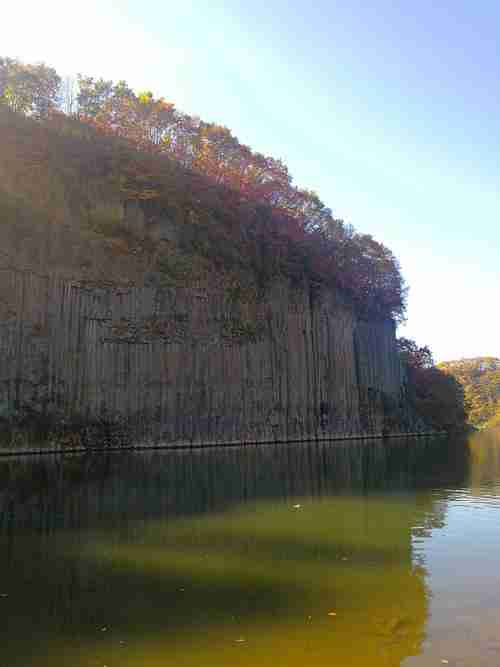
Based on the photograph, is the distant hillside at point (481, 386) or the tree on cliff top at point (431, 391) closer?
the tree on cliff top at point (431, 391)

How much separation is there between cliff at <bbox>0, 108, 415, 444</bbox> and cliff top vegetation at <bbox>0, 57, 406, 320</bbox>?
0.42ft

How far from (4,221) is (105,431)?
10.9 meters

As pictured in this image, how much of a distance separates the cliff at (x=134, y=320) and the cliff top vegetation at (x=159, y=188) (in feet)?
0.42

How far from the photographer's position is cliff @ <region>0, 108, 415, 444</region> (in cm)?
2677

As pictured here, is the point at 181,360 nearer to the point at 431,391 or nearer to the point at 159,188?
the point at 159,188

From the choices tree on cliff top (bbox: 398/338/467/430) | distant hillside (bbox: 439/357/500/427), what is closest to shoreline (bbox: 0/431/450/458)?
tree on cliff top (bbox: 398/338/467/430)

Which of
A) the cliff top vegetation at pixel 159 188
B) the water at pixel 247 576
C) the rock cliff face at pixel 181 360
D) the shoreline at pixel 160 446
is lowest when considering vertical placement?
the water at pixel 247 576

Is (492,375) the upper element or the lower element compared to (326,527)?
upper

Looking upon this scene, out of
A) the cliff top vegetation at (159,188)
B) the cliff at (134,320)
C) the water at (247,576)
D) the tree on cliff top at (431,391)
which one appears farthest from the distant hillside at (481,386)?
the water at (247,576)

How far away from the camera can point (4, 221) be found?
2723 centimetres

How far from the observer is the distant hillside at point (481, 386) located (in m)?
107

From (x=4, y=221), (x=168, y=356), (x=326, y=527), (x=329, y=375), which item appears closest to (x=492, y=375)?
(x=329, y=375)

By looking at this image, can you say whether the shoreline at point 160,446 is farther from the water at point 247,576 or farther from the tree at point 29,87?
the tree at point 29,87

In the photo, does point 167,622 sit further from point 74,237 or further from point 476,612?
point 74,237
